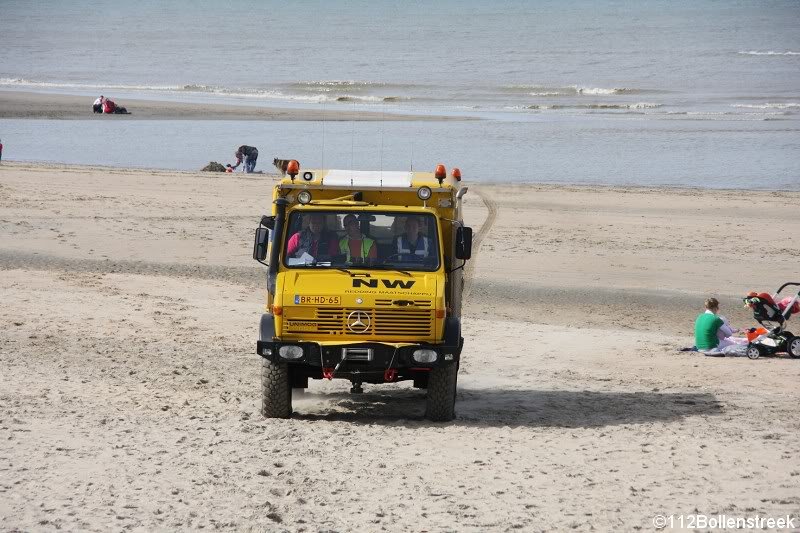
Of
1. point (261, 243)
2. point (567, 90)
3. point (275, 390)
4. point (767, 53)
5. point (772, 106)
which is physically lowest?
point (275, 390)

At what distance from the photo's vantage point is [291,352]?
468 inches

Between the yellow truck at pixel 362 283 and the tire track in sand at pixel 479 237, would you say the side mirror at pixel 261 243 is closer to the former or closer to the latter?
the yellow truck at pixel 362 283

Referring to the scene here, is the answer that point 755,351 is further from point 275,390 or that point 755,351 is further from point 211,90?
point 211,90

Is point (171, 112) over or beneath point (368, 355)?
Answer: over

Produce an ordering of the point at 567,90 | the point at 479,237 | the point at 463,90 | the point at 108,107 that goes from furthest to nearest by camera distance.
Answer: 1. the point at 567,90
2. the point at 463,90
3. the point at 108,107
4. the point at 479,237

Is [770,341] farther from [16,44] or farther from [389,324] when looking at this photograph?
[16,44]

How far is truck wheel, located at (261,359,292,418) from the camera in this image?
40.3 feet

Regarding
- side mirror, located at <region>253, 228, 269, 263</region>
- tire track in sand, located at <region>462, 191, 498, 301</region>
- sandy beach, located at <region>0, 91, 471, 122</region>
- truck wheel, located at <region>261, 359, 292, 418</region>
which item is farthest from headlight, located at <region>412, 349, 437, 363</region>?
sandy beach, located at <region>0, 91, 471, 122</region>

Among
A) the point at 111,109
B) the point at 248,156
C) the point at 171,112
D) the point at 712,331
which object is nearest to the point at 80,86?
the point at 171,112

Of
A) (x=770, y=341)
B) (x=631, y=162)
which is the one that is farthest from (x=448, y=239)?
(x=631, y=162)

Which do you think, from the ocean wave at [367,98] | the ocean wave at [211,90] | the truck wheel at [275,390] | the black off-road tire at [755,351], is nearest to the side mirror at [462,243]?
the truck wheel at [275,390]

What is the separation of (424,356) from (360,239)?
1.49 metres

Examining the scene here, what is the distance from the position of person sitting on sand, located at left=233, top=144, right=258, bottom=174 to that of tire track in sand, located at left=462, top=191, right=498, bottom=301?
302 inches

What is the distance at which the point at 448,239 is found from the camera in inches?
505
